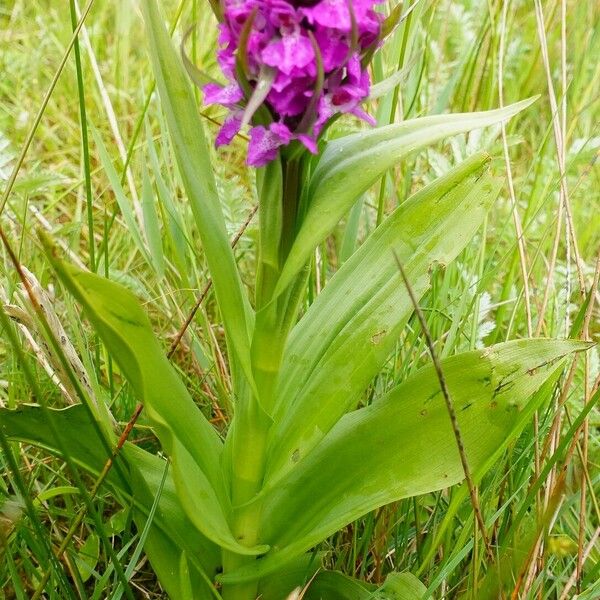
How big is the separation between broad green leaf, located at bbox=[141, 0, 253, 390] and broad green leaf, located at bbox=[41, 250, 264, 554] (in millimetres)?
97

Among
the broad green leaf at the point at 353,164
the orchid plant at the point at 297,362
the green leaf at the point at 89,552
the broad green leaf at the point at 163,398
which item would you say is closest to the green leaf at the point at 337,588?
the orchid plant at the point at 297,362

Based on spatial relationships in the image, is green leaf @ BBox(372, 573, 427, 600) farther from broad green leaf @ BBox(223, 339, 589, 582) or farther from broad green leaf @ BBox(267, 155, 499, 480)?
broad green leaf @ BBox(267, 155, 499, 480)

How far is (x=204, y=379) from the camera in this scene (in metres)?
1.37

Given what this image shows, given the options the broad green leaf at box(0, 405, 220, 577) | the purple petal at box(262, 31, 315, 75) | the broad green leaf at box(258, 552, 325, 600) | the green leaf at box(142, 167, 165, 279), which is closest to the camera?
the purple petal at box(262, 31, 315, 75)

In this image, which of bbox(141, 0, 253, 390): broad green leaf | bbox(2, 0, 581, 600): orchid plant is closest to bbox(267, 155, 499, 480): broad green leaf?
bbox(2, 0, 581, 600): orchid plant

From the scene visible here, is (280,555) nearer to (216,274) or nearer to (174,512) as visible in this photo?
(174,512)

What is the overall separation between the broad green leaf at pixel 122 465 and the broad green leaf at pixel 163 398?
0.07 metres

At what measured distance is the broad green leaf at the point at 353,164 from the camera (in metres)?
0.88

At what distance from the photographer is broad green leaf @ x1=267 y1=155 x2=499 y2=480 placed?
3.37ft

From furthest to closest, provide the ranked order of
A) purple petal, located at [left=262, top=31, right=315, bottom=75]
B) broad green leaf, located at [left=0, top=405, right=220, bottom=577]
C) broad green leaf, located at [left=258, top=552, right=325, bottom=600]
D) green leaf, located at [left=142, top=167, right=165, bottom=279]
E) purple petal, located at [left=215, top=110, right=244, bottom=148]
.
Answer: green leaf, located at [left=142, top=167, right=165, bottom=279] < broad green leaf, located at [left=258, top=552, right=325, bottom=600] < broad green leaf, located at [left=0, top=405, right=220, bottom=577] < purple petal, located at [left=215, top=110, right=244, bottom=148] < purple petal, located at [left=262, top=31, right=315, bottom=75]

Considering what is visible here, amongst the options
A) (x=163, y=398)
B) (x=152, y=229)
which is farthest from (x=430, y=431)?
(x=152, y=229)

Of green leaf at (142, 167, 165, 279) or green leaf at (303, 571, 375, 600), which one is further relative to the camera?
green leaf at (142, 167, 165, 279)

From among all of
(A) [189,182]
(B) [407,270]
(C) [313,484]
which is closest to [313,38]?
(A) [189,182]

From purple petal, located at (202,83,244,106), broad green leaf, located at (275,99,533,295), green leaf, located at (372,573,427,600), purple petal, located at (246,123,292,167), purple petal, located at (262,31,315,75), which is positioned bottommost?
green leaf, located at (372,573,427,600)
